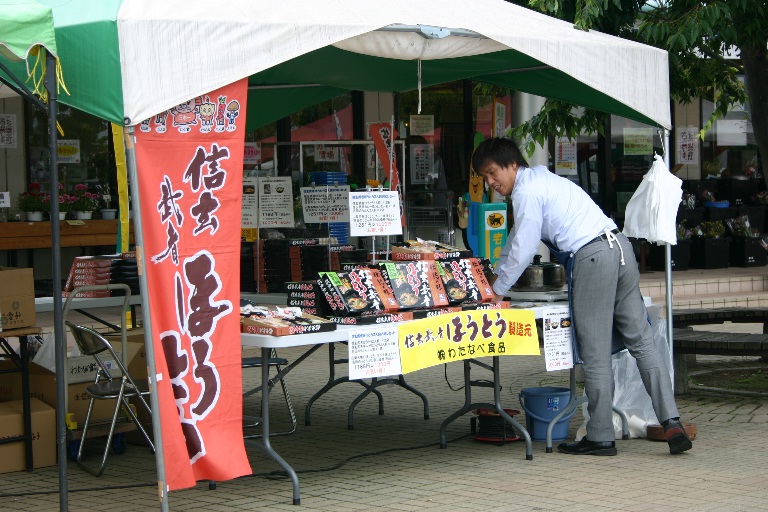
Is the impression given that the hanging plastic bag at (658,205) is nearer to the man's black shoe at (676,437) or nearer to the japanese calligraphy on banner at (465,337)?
the japanese calligraphy on banner at (465,337)

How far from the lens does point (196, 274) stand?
18.0 ft

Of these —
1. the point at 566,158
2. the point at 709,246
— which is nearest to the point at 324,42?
the point at 709,246

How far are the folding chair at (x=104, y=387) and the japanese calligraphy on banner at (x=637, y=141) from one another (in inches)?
478

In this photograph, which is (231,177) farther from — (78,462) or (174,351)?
(78,462)

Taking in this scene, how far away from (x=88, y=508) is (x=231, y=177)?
1.90 meters

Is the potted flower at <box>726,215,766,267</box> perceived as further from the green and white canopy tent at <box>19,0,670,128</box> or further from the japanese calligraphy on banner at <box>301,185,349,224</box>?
the japanese calligraphy on banner at <box>301,185,349,224</box>

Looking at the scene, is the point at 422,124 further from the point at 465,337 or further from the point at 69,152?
the point at 465,337

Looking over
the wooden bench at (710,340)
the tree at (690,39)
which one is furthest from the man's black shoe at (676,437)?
the tree at (690,39)

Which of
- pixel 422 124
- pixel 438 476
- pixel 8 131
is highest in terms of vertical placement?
pixel 422 124

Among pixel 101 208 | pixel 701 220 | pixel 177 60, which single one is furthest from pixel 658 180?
pixel 701 220

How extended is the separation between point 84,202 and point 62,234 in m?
0.54

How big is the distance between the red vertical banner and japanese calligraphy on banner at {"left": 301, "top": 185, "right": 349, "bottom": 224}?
3534 mm

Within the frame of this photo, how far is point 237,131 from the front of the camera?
18.4 feet

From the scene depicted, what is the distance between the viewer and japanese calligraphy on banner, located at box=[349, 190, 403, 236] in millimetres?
6887
